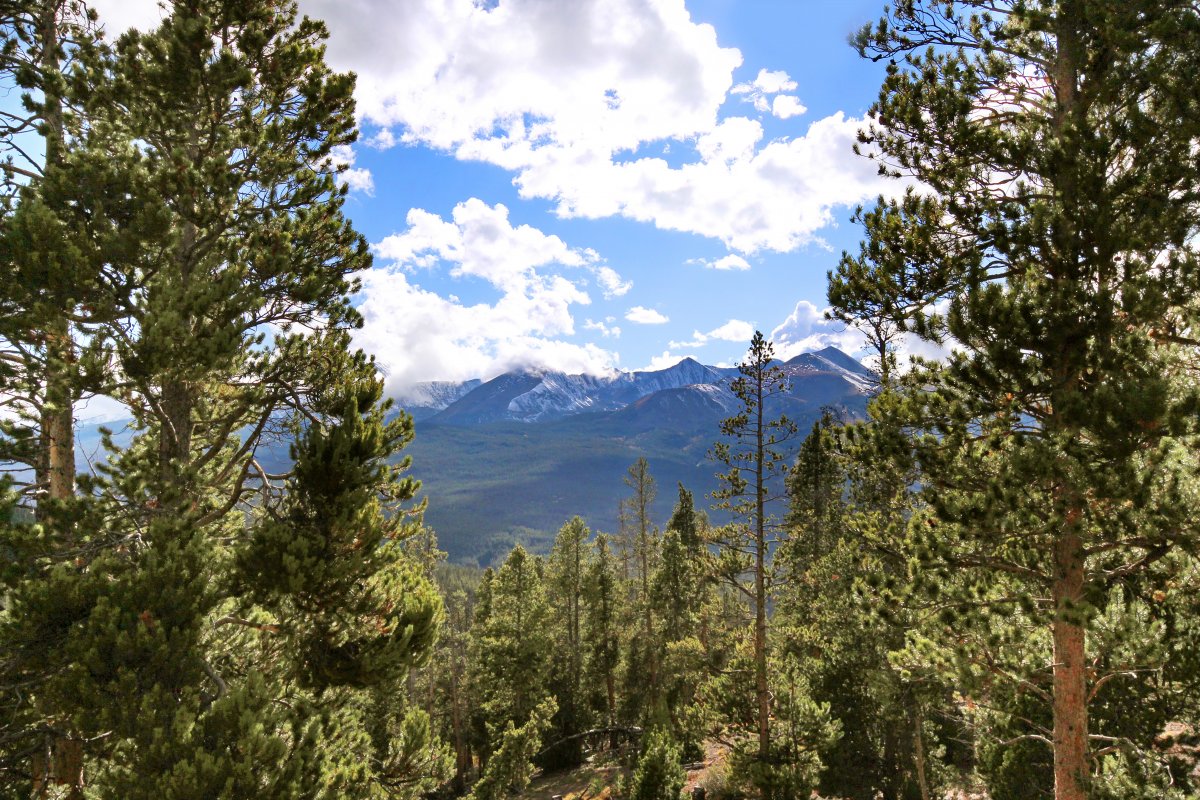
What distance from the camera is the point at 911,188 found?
801cm

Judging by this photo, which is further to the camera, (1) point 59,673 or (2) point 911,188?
(2) point 911,188

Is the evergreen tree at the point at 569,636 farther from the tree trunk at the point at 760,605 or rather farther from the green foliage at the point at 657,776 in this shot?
the tree trunk at the point at 760,605

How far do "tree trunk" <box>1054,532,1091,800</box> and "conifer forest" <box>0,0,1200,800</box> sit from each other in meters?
0.03

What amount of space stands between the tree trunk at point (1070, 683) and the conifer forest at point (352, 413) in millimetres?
34

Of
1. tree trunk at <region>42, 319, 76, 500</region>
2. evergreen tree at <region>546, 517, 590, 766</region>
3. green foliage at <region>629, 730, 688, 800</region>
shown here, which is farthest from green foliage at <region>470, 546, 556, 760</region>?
tree trunk at <region>42, 319, 76, 500</region>

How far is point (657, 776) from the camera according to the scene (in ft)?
54.6

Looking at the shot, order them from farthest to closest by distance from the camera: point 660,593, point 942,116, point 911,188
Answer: point 660,593
point 911,188
point 942,116

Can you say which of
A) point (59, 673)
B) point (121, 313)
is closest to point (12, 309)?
point (121, 313)

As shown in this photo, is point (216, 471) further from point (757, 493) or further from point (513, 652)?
point (513, 652)

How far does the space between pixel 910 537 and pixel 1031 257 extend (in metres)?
3.64

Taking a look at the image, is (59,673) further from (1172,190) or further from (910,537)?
(1172,190)

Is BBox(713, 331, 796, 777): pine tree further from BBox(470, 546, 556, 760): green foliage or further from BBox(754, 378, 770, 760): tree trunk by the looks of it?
BBox(470, 546, 556, 760): green foliage

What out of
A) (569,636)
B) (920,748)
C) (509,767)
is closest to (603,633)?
(569,636)

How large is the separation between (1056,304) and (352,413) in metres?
8.54
